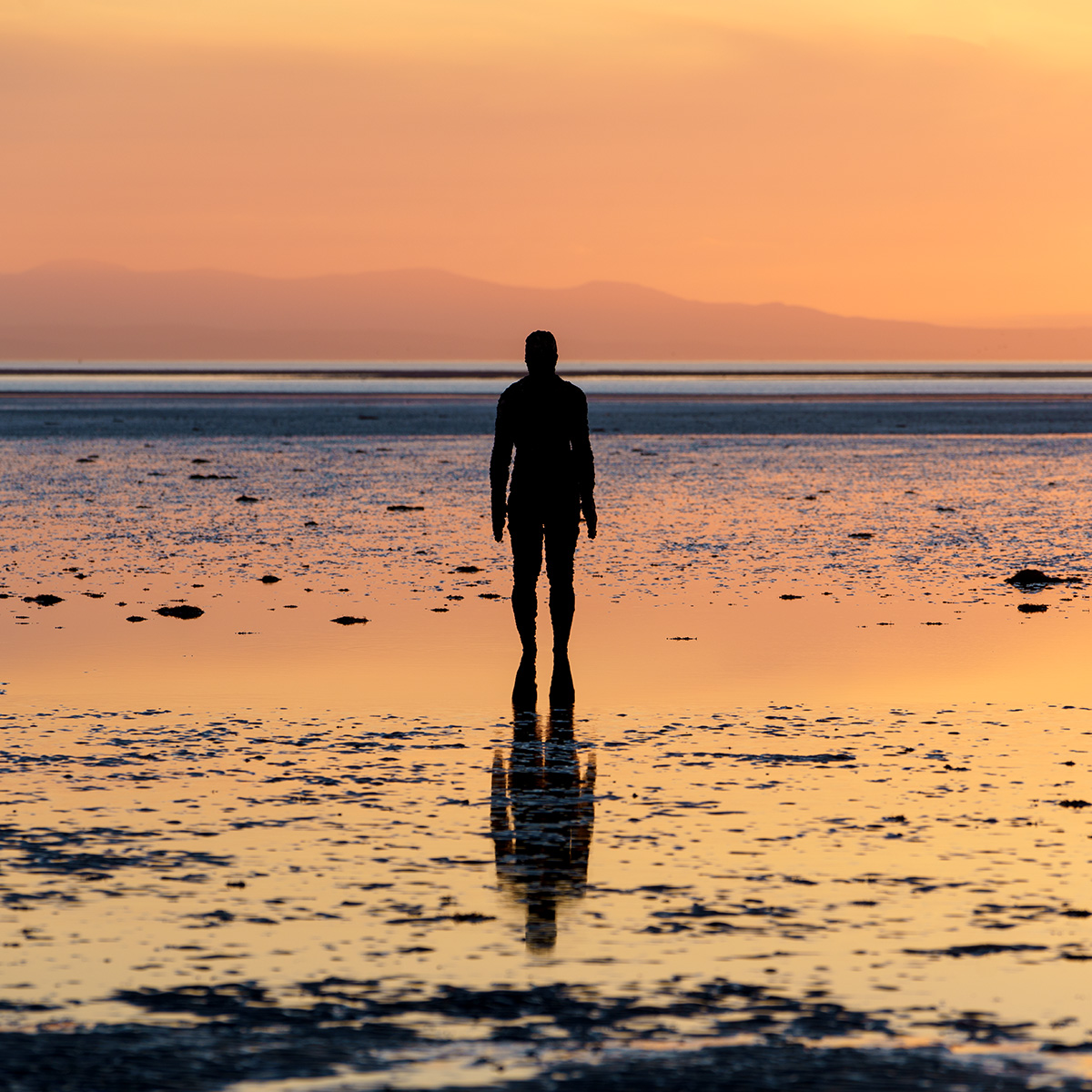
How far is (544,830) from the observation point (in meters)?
8.21

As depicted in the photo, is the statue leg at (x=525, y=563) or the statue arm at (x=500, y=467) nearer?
the statue arm at (x=500, y=467)

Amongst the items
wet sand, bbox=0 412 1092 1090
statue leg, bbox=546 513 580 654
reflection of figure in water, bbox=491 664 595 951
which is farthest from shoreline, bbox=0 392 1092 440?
reflection of figure in water, bbox=491 664 595 951

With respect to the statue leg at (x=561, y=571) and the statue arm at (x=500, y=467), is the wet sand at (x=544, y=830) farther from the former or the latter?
the statue arm at (x=500, y=467)

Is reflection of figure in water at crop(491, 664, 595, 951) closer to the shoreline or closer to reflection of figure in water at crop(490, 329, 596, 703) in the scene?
reflection of figure in water at crop(490, 329, 596, 703)

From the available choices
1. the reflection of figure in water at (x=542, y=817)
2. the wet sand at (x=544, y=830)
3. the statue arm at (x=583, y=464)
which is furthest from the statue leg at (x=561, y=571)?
the reflection of figure in water at (x=542, y=817)

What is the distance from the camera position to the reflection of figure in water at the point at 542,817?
23.5 feet

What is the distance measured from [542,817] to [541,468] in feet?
13.1

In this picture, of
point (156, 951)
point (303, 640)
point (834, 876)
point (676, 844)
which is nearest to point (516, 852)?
point (676, 844)

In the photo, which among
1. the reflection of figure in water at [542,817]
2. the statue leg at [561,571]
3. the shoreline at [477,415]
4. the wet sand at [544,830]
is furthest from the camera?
the shoreline at [477,415]

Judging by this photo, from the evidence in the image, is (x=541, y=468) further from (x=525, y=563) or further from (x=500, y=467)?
(x=525, y=563)

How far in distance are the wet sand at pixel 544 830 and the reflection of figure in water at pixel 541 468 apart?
0.78 metres

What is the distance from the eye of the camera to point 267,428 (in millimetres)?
58906

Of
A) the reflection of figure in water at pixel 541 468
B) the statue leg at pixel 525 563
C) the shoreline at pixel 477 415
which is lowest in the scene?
the shoreline at pixel 477 415

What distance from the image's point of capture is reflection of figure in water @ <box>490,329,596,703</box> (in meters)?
12.1
